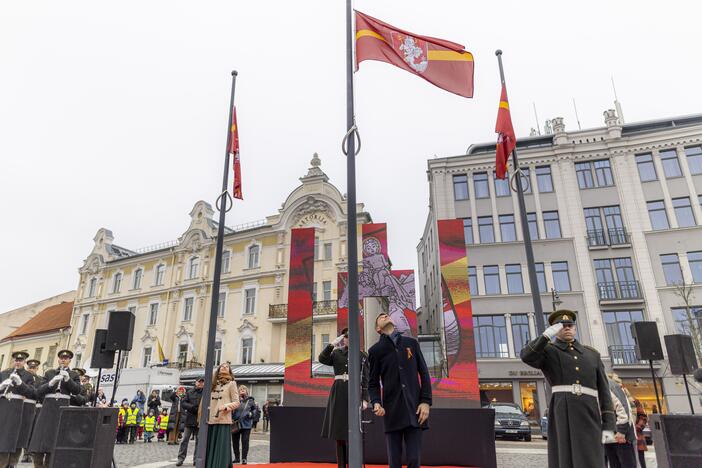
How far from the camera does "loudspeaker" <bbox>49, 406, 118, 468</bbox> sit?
6129 mm

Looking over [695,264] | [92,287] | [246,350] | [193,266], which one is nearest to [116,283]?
[92,287]

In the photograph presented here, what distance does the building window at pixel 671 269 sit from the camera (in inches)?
1046

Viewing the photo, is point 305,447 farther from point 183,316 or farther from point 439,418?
point 183,316

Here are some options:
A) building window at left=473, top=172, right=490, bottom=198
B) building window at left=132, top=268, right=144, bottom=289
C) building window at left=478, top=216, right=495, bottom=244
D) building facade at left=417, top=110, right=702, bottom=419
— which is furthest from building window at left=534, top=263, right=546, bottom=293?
building window at left=132, top=268, right=144, bottom=289

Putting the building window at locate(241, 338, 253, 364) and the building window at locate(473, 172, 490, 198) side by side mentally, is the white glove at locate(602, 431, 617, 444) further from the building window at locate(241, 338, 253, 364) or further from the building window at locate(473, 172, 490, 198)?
the building window at locate(241, 338, 253, 364)

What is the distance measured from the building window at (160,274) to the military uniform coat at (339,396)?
115 feet

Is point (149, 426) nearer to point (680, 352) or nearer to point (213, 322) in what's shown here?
point (213, 322)

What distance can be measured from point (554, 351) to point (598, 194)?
93.0 ft

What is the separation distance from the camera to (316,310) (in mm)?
29484

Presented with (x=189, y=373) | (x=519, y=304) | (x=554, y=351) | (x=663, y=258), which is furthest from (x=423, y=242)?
(x=554, y=351)

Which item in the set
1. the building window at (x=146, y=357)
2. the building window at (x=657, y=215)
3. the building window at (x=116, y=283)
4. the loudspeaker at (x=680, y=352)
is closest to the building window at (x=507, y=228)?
the building window at (x=657, y=215)

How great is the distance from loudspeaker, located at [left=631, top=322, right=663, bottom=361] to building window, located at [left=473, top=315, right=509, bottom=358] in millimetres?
18620

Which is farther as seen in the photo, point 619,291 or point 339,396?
point 619,291

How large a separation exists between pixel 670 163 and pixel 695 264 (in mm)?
6903
